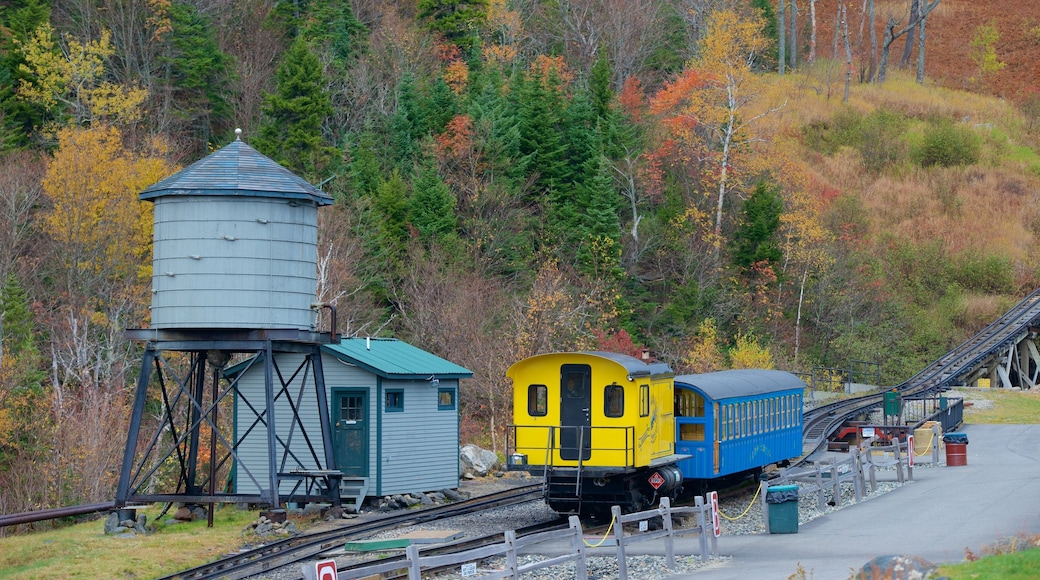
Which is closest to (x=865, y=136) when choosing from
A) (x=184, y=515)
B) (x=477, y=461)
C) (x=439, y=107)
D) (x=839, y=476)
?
(x=439, y=107)

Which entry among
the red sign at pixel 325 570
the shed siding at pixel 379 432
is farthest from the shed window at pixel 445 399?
the red sign at pixel 325 570

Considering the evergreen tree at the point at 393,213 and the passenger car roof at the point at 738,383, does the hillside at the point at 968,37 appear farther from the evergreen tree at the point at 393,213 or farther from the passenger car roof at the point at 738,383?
the passenger car roof at the point at 738,383

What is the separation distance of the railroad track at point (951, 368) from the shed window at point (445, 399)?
46.2ft

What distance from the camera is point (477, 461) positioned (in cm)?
3206

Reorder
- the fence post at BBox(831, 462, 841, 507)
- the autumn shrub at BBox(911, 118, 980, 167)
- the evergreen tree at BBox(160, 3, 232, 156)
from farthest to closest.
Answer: the autumn shrub at BBox(911, 118, 980, 167)
the evergreen tree at BBox(160, 3, 232, 156)
the fence post at BBox(831, 462, 841, 507)

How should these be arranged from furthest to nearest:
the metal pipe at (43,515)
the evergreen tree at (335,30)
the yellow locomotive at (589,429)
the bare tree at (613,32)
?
the bare tree at (613,32), the evergreen tree at (335,30), the yellow locomotive at (589,429), the metal pipe at (43,515)

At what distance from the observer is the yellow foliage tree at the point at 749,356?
47312mm

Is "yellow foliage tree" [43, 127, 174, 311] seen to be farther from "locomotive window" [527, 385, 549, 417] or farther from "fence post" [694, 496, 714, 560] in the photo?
"fence post" [694, 496, 714, 560]

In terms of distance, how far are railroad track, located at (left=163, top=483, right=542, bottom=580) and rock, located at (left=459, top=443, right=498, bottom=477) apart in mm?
4128

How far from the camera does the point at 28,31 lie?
57.1 meters

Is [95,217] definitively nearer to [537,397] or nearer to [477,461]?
[477,461]

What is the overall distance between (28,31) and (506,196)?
80.4ft

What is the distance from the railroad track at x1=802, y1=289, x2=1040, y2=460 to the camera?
40.8 metres

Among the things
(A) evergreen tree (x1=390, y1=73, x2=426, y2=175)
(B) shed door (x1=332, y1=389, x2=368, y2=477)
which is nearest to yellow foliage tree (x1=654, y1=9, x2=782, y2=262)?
(A) evergreen tree (x1=390, y1=73, x2=426, y2=175)
